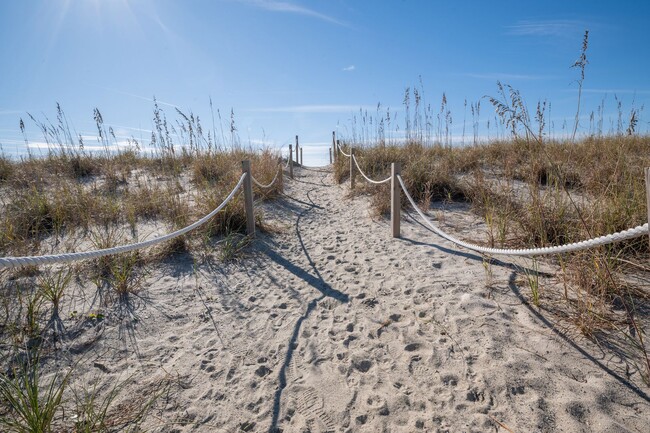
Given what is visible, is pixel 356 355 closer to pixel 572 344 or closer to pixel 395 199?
pixel 572 344

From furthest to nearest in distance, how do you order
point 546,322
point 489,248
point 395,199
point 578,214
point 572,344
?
point 395,199 < point 578,214 < point 489,248 < point 546,322 < point 572,344

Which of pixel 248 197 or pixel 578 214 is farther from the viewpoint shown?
pixel 248 197

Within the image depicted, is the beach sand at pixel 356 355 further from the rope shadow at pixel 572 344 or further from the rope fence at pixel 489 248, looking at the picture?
the rope fence at pixel 489 248

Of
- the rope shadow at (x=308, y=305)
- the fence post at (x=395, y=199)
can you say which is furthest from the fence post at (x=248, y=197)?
the fence post at (x=395, y=199)

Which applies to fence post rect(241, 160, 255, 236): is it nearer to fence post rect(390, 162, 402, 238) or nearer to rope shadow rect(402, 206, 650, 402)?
fence post rect(390, 162, 402, 238)

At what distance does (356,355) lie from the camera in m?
2.09

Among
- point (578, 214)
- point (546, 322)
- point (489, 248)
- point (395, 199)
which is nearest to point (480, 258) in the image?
point (489, 248)

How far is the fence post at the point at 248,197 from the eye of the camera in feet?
13.2

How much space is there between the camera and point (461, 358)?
192 centimetres

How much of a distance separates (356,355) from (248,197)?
8.30 ft

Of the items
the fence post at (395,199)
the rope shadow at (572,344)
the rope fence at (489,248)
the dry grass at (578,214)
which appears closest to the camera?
the rope fence at (489,248)

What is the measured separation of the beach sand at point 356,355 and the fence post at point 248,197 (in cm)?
83

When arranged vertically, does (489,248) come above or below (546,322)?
above

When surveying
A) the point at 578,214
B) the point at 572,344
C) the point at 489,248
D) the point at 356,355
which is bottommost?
the point at 356,355
